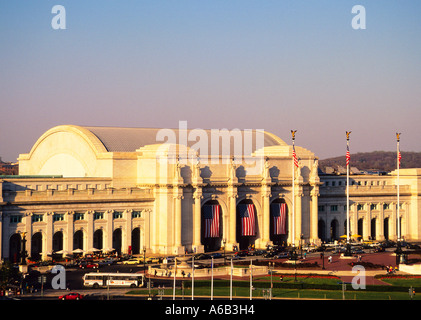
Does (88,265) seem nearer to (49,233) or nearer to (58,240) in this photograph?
(49,233)

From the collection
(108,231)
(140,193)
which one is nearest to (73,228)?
(108,231)

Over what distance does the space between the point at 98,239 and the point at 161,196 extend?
11736 mm

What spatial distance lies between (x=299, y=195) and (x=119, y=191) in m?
33.2

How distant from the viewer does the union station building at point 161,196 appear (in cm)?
12656

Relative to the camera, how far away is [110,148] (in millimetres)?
145125

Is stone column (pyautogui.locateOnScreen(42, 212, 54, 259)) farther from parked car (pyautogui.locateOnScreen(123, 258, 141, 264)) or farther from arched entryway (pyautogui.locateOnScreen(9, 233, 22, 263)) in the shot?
parked car (pyautogui.locateOnScreen(123, 258, 141, 264))

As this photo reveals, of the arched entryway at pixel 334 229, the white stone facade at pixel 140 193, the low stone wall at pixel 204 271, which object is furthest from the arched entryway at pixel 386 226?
the low stone wall at pixel 204 271

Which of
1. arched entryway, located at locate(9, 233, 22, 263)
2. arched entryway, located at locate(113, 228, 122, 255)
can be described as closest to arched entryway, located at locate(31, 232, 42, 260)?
arched entryway, located at locate(9, 233, 22, 263)

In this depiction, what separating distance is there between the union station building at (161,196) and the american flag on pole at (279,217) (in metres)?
0.17

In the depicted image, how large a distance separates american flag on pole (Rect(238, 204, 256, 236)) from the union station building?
16cm

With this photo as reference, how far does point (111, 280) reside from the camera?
338ft

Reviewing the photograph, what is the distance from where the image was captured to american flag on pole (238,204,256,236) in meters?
144

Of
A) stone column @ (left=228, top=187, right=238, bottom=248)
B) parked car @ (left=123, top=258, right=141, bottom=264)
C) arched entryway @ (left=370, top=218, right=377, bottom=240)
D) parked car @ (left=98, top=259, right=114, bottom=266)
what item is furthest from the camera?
arched entryway @ (left=370, top=218, right=377, bottom=240)
